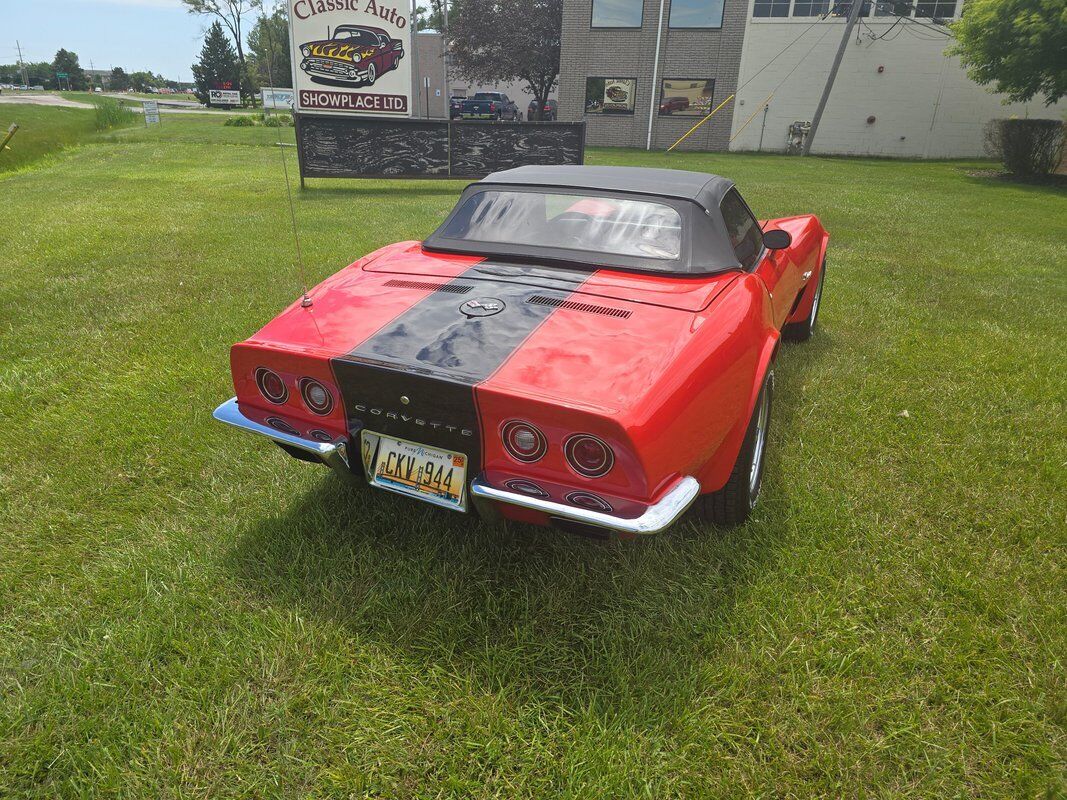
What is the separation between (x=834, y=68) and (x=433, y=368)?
24255 millimetres

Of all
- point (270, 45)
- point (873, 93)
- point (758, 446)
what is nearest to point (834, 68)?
point (873, 93)

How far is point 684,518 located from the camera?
2.80m

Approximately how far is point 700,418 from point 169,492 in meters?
2.31

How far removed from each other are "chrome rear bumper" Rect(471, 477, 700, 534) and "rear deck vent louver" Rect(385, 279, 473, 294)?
886mm

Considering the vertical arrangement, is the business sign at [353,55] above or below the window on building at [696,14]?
below

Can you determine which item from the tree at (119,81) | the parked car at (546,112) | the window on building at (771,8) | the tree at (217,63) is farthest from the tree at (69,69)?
the window on building at (771,8)

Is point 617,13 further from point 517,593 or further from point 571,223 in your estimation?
point 517,593

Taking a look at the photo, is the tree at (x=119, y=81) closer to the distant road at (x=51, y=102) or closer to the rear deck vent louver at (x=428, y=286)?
the distant road at (x=51, y=102)

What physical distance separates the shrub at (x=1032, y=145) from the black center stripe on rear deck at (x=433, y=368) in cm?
1900

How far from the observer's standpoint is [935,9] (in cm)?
2256

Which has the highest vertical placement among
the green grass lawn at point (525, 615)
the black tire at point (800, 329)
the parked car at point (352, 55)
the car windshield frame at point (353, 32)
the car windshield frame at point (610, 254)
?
the car windshield frame at point (353, 32)

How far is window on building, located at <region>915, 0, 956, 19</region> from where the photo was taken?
2241 cm

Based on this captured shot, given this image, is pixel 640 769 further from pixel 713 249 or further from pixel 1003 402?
pixel 1003 402

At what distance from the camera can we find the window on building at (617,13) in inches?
968
